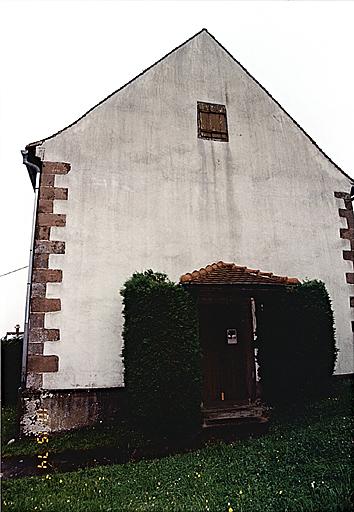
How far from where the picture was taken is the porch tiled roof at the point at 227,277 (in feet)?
28.4

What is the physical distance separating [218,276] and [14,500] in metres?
5.10

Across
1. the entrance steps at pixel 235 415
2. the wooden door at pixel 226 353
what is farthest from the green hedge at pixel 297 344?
the wooden door at pixel 226 353

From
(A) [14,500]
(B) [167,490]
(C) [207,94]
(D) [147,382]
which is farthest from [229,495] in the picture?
(C) [207,94]

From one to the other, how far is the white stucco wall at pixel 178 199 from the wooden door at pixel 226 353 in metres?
1.16

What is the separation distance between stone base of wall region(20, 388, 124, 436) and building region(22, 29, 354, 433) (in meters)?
0.02

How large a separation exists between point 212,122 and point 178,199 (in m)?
2.23

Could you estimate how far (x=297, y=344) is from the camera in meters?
8.73

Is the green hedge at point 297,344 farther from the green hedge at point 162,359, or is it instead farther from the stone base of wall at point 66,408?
the stone base of wall at point 66,408

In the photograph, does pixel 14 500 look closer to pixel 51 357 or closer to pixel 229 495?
pixel 229 495

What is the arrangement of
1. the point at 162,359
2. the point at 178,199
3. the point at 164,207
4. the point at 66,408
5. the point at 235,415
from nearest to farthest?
1. the point at 162,359
2. the point at 66,408
3. the point at 235,415
4. the point at 164,207
5. the point at 178,199

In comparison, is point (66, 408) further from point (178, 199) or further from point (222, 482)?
point (178, 199)

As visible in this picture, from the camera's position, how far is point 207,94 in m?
11.1

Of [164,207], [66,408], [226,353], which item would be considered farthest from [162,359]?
[164,207]

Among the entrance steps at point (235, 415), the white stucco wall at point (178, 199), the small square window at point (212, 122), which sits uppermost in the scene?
the small square window at point (212, 122)
